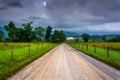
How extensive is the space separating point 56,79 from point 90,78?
5.60 feet

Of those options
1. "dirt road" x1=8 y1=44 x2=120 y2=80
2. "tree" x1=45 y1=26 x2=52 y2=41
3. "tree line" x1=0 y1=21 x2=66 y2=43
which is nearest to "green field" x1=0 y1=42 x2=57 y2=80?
"dirt road" x1=8 y1=44 x2=120 y2=80

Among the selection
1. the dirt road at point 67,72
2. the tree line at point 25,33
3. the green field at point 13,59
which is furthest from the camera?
the tree line at point 25,33

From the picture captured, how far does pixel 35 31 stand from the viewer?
552 feet

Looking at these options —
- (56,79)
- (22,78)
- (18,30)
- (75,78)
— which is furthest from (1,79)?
(18,30)

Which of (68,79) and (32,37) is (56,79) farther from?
(32,37)

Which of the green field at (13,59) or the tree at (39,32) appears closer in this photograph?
the green field at (13,59)

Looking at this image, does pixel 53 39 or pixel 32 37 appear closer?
pixel 32 37

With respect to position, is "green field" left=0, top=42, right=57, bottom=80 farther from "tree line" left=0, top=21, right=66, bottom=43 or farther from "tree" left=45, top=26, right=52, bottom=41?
"tree" left=45, top=26, right=52, bottom=41

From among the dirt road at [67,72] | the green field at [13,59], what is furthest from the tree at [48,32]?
the dirt road at [67,72]

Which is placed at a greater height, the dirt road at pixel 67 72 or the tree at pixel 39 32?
the tree at pixel 39 32

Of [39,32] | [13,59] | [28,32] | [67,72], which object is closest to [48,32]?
[39,32]

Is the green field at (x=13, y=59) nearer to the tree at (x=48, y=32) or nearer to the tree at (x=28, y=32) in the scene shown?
the tree at (x=28, y=32)

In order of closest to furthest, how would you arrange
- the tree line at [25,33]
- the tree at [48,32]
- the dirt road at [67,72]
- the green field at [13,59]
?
the dirt road at [67,72], the green field at [13,59], the tree line at [25,33], the tree at [48,32]

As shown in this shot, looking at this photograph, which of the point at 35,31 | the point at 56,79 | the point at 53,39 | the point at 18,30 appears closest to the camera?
the point at 56,79
